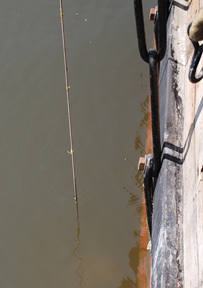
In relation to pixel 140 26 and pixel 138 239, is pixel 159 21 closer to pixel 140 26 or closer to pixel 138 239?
pixel 140 26

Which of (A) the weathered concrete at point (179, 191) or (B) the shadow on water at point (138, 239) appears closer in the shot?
(A) the weathered concrete at point (179, 191)

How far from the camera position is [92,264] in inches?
147

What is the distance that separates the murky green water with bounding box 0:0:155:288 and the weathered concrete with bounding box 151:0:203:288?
158 cm

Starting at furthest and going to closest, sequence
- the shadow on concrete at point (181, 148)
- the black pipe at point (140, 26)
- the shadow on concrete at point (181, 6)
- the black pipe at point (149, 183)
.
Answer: the shadow on concrete at point (181, 6)
the black pipe at point (149, 183)
the shadow on concrete at point (181, 148)
the black pipe at point (140, 26)

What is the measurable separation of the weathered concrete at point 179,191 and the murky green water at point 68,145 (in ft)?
5.19

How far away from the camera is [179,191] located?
2.30 metres

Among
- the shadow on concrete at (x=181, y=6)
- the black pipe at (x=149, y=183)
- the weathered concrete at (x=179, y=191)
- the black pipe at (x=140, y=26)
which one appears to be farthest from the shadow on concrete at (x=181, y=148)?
the shadow on concrete at (x=181, y=6)

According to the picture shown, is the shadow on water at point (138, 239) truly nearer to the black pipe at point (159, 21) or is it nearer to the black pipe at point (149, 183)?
the black pipe at point (149, 183)

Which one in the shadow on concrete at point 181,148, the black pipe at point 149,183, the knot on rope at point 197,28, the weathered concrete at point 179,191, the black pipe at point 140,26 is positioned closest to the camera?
the knot on rope at point 197,28

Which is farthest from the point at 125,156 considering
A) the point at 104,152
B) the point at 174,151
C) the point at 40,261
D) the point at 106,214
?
the point at 174,151

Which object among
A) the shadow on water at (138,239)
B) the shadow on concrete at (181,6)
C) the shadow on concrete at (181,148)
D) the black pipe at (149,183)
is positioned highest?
the shadow on concrete at (181,6)

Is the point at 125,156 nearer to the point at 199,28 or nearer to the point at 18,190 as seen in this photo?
the point at 18,190

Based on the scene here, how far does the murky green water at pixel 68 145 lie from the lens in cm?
376

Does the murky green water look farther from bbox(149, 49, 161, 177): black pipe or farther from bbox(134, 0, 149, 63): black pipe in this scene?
bbox(134, 0, 149, 63): black pipe
